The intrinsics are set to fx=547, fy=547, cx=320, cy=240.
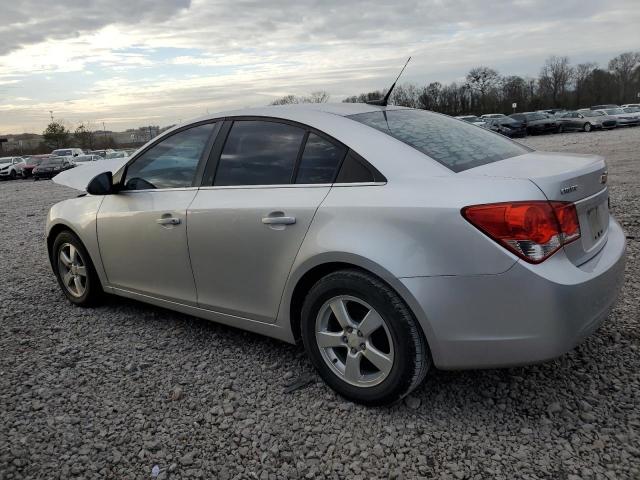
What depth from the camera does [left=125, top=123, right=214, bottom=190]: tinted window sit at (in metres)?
3.66

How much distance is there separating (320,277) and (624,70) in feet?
285

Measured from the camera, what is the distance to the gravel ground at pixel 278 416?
2447 mm

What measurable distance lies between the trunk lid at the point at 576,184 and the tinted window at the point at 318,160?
2.27 feet

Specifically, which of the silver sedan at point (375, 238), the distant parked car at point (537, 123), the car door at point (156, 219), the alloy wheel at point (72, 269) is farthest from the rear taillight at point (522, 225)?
the distant parked car at point (537, 123)

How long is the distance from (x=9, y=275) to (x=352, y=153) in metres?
5.06

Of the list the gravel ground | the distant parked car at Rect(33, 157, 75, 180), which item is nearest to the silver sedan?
the gravel ground

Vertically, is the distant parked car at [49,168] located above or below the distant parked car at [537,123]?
above

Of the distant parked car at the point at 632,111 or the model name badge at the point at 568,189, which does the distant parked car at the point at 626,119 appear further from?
→ the model name badge at the point at 568,189

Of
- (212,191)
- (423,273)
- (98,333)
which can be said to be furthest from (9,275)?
(423,273)

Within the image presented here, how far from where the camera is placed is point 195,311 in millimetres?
3688

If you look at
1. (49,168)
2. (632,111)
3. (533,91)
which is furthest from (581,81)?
(49,168)

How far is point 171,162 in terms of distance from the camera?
383cm

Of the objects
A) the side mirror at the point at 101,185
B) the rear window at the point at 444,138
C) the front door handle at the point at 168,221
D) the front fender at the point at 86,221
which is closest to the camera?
the rear window at the point at 444,138

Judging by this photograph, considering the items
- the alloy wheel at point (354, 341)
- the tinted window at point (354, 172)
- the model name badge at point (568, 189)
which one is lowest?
Answer: the alloy wheel at point (354, 341)
